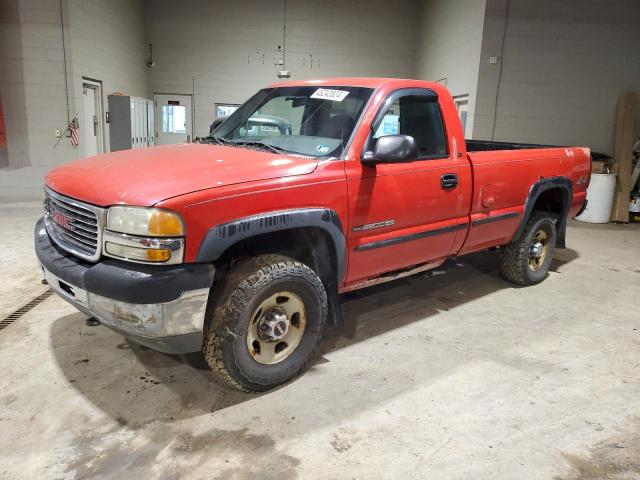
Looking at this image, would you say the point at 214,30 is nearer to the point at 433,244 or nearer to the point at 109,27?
the point at 109,27

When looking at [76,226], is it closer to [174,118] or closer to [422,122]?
[422,122]

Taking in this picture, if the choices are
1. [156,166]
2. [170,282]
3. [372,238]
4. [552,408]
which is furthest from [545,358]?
[156,166]

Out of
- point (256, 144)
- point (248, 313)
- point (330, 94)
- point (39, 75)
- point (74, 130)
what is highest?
point (39, 75)

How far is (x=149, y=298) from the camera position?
2.26 metres

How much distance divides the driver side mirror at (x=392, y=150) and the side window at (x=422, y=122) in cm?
61

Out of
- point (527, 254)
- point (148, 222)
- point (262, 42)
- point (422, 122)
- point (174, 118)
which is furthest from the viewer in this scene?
point (174, 118)

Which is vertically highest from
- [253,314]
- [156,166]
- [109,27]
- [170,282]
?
[109,27]

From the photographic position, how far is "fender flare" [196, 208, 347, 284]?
7.83 feet

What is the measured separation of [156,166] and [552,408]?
8.34 feet

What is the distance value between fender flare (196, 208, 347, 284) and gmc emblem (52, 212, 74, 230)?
33.2 inches

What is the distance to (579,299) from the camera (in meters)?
4.53

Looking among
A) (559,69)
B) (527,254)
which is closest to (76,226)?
(527,254)

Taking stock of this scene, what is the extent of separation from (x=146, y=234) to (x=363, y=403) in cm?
146

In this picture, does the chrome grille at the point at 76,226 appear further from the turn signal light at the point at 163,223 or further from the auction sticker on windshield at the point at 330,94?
the auction sticker on windshield at the point at 330,94
